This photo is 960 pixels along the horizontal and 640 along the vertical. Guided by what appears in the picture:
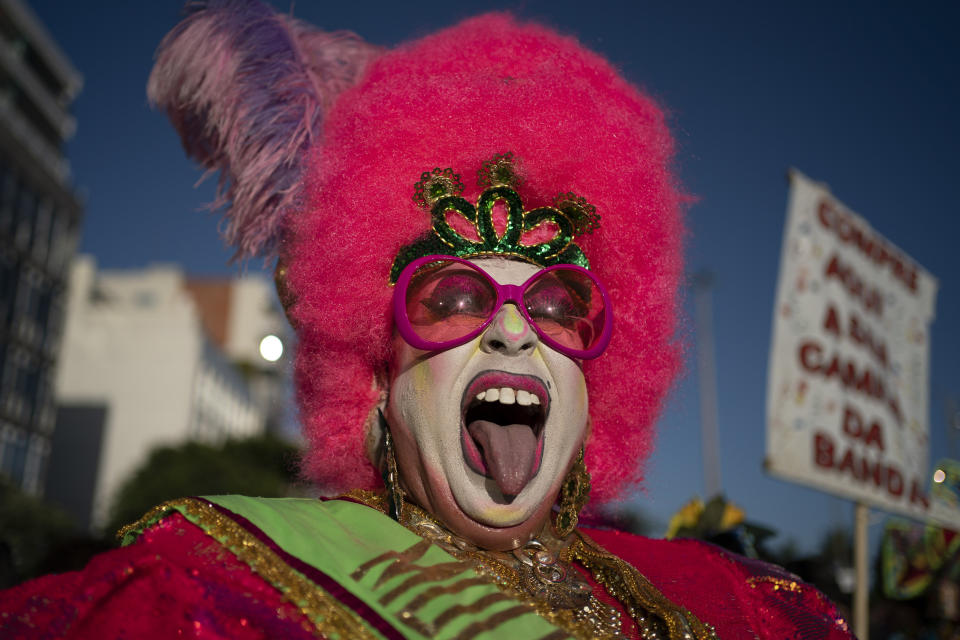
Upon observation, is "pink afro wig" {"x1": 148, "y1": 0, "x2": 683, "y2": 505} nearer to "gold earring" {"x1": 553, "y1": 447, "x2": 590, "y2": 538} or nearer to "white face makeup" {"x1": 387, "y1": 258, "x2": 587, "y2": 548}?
"white face makeup" {"x1": 387, "y1": 258, "x2": 587, "y2": 548}

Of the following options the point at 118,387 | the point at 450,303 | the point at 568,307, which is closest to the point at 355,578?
the point at 450,303

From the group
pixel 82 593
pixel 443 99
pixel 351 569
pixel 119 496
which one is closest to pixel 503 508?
pixel 351 569

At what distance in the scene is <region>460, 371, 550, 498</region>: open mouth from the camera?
2141 mm

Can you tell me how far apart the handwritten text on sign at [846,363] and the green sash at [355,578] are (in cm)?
281

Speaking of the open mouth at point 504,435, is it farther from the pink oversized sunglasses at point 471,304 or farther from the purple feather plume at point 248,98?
the purple feather plume at point 248,98

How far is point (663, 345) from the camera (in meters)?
2.91

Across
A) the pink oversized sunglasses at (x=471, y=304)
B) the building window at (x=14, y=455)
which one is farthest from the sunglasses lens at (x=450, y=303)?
the building window at (x=14, y=455)

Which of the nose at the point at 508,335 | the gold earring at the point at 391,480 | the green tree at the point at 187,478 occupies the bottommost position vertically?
the green tree at the point at 187,478

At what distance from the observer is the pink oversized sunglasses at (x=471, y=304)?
223cm

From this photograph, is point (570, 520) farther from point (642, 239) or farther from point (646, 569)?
point (642, 239)

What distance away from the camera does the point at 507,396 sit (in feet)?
7.14

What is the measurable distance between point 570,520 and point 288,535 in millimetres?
820

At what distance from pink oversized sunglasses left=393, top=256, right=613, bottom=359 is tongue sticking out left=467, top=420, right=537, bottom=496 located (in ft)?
0.74

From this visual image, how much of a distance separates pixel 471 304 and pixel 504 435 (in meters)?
0.33
